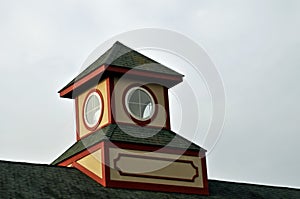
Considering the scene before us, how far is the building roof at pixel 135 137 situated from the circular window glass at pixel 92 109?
0.68 m

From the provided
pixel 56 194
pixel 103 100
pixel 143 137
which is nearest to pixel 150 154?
pixel 143 137

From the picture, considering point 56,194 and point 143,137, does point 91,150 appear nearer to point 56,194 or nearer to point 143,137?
point 143,137

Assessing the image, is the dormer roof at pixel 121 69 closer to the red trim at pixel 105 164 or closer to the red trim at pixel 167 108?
the red trim at pixel 167 108

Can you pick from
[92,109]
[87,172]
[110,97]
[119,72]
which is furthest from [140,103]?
[87,172]

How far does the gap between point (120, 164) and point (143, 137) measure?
Result: 1.46 meters

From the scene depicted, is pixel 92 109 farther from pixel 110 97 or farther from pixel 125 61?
pixel 125 61

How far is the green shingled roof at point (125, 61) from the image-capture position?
89.0 ft

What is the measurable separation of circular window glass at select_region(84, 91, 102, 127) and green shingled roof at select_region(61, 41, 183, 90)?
→ 2.81 feet

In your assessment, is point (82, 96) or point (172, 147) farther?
point (82, 96)

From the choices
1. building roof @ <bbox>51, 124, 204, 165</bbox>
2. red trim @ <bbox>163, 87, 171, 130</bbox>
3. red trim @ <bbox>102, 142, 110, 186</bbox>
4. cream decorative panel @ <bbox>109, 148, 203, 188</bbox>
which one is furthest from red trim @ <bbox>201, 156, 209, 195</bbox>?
red trim @ <bbox>102, 142, 110, 186</bbox>

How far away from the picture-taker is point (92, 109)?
2778 centimetres

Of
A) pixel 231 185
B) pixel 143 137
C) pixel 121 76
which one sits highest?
pixel 121 76

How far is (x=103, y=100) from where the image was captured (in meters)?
27.1

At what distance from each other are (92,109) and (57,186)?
5.13 metres
